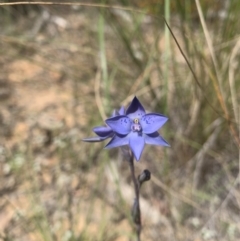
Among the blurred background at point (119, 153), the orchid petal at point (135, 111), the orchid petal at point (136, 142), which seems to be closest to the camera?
the orchid petal at point (136, 142)

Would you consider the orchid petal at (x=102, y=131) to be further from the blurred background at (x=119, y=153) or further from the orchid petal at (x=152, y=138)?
the blurred background at (x=119, y=153)

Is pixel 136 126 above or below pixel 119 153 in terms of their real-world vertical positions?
above

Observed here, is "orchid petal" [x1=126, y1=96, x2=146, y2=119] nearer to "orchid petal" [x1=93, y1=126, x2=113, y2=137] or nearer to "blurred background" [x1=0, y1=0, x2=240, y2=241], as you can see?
"orchid petal" [x1=93, y1=126, x2=113, y2=137]

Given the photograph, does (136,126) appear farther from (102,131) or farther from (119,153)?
(119,153)

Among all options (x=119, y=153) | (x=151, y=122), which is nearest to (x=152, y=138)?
(x=151, y=122)

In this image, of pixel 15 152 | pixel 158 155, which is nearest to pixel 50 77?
pixel 15 152

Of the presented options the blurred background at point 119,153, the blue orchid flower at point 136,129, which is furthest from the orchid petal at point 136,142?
the blurred background at point 119,153

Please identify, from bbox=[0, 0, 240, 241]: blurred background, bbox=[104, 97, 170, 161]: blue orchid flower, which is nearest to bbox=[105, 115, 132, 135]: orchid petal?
bbox=[104, 97, 170, 161]: blue orchid flower

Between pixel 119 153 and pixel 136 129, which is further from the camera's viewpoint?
pixel 119 153
